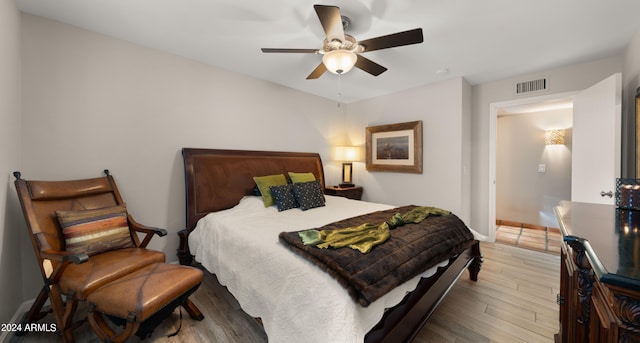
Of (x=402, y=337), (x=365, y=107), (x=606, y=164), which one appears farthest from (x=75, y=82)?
(x=606, y=164)

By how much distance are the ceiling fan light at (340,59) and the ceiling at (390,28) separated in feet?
1.10

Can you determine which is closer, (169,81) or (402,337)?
(402,337)

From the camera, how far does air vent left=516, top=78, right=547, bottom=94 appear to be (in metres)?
3.23

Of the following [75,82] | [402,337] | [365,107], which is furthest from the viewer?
[365,107]

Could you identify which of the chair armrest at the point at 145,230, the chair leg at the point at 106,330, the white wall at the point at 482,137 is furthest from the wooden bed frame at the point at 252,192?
the white wall at the point at 482,137

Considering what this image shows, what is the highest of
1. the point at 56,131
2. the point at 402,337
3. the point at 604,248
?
the point at 56,131

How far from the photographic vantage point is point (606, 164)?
2.53 m

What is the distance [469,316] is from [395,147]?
2.72 metres

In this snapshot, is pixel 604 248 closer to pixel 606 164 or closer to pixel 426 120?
pixel 606 164

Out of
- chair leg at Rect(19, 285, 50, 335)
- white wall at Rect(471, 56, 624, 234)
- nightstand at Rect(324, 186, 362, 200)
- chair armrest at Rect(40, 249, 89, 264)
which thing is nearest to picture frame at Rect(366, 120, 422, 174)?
nightstand at Rect(324, 186, 362, 200)

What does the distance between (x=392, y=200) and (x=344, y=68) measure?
9.35 feet

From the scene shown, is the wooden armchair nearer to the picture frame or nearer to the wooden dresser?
the wooden dresser

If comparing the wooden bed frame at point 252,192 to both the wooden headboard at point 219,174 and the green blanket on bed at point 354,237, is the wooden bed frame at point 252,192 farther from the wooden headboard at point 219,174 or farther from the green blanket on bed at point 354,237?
the green blanket on bed at point 354,237

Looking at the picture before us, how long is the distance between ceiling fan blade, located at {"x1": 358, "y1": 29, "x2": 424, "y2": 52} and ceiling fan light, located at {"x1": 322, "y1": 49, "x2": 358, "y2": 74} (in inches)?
5.1
